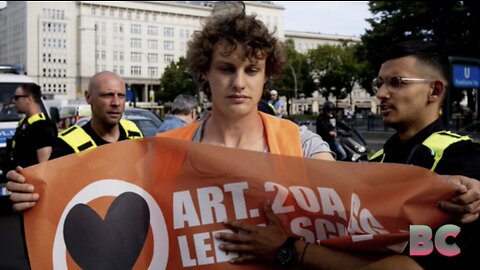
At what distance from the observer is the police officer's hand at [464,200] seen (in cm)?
202

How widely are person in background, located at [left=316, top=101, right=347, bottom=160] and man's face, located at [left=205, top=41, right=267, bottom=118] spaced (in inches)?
393

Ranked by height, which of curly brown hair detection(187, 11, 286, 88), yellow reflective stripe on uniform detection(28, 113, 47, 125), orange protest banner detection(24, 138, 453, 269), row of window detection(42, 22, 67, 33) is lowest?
orange protest banner detection(24, 138, 453, 269)

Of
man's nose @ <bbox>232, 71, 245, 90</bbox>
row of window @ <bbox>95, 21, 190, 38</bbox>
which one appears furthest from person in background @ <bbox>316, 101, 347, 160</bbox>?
row of window @ <bbox>95, 21, 190, 38</bbox>

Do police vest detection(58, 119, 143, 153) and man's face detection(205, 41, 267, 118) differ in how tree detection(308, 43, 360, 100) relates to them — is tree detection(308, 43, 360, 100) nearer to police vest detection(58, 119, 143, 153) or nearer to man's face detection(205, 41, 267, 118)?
police vest detection(58, 119, 143, 153)

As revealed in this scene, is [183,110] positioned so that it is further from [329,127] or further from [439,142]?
[439,142]

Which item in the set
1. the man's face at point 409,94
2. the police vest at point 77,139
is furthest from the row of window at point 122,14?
the man's face at point 409,94

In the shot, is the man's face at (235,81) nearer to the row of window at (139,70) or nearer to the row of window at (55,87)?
the row of window at (55,87)

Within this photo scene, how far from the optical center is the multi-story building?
4638 inches

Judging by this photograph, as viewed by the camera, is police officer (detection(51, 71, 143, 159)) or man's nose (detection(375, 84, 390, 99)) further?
police officer (detection(51, 71, 143, 159))

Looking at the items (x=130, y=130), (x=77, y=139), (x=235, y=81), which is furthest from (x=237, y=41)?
(x=130, y=130)

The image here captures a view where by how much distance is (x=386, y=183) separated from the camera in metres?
2.21

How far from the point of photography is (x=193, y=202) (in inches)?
93.3

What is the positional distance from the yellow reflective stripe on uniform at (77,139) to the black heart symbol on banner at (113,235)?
1.40 m

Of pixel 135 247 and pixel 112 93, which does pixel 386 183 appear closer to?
pixel 135 247
